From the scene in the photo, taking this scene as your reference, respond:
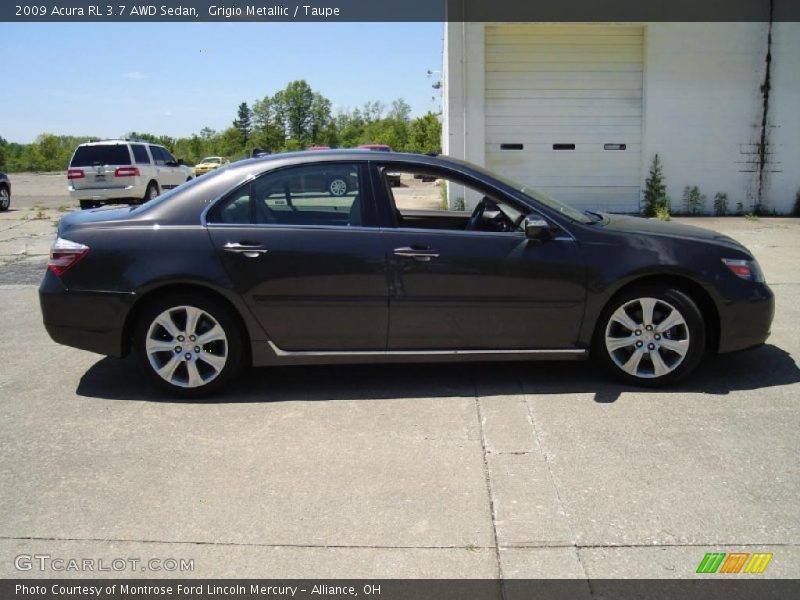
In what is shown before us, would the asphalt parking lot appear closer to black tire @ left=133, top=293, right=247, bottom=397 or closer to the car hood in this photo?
black tire @ left=133, top=293, right=247, bottom=397

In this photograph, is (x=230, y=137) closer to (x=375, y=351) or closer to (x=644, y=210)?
(x=644, y=210)

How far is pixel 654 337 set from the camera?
5.02m

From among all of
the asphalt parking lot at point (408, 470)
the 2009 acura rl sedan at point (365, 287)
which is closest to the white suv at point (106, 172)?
the asphalt parking lot at point (408, 470)

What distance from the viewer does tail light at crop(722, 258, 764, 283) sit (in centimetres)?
505

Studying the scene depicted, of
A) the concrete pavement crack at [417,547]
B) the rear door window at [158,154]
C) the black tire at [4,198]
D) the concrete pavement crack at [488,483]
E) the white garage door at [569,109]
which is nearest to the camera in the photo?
the concrete pavement crack at [488,483]

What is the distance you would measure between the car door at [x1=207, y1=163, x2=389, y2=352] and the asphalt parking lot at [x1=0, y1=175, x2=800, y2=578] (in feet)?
1.56

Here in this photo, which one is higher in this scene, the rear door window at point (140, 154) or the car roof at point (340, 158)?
the rear door window at point (140, 154)

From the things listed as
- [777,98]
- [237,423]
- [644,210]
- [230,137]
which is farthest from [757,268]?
[230,137]

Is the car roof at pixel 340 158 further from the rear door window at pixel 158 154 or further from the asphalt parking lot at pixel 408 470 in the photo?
the rear door window at pixel 158 154

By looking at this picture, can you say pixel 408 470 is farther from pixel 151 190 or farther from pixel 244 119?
pixel 244 119

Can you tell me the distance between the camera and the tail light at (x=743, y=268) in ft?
16.6
